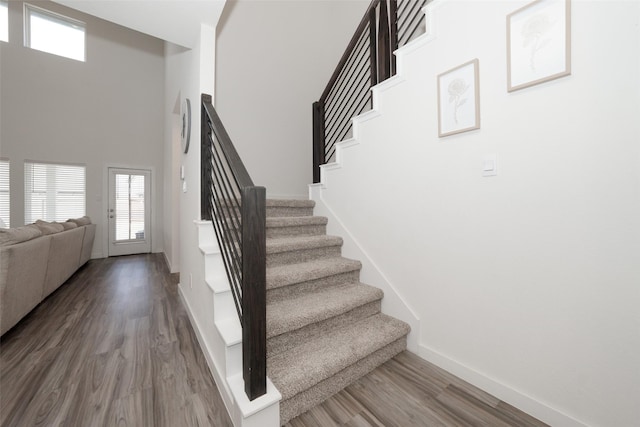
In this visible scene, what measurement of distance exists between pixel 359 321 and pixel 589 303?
1.22 meters

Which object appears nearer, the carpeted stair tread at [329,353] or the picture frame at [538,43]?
the picture frame at [538,43]

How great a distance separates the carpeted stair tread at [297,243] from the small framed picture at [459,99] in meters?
1.21

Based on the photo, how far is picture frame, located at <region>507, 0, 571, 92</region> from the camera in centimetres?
116

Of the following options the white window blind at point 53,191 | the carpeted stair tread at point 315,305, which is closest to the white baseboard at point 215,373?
the carpeted stair tread at point 315,305

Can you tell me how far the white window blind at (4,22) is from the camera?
4.80 metres

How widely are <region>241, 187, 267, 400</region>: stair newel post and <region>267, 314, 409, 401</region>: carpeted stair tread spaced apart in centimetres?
20

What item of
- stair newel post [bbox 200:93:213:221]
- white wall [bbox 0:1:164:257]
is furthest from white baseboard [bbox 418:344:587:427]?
white wall [bbox 0:1:164:257]

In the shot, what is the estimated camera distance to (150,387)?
1.49 m

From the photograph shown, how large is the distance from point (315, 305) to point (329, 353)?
305 mm

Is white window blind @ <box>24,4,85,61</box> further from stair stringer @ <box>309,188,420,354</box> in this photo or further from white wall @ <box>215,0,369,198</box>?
stair stringer @ <box>309,188,420,354</box>

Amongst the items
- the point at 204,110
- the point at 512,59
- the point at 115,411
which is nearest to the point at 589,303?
the point at 512,59

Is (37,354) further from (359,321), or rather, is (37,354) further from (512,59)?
(512,59)

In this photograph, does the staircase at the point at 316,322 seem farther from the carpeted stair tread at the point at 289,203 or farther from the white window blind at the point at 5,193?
the white window blind at the point at 5,193

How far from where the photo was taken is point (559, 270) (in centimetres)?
120
